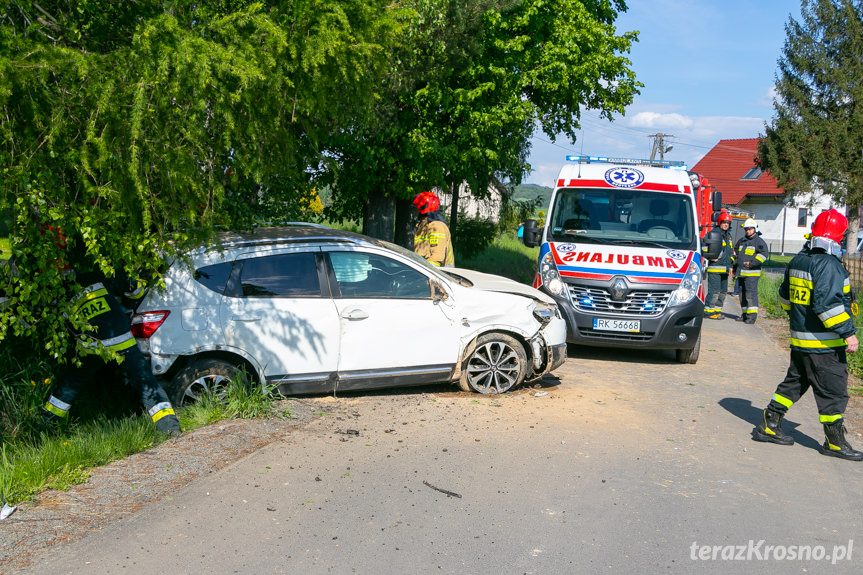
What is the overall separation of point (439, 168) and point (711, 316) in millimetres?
6376

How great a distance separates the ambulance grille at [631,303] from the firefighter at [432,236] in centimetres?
187

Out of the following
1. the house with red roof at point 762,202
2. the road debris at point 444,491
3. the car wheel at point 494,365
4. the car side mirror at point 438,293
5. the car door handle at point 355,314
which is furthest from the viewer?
the house with red roof at point 762,202

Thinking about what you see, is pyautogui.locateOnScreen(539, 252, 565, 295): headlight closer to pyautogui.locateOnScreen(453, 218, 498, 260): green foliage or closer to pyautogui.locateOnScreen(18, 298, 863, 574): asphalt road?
pyautogui.locateOnScreen(18, 298, 863, 574): asphalt road

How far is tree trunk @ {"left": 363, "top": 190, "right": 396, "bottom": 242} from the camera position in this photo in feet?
48.1

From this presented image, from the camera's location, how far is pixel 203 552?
411 cm

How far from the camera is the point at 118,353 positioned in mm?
6012

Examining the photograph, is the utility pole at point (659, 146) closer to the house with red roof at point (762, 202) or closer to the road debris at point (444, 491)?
the house with red roof at point (762, 202)

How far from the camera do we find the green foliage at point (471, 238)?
19.5m

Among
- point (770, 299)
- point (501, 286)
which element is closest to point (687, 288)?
point (501, 286)

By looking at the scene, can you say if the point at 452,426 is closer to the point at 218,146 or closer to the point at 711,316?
the point at 218,146

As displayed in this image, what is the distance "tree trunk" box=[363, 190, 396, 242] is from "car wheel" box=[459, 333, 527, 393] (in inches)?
291

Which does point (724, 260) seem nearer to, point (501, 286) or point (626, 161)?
point (626, 161)

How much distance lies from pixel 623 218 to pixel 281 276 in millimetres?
5297

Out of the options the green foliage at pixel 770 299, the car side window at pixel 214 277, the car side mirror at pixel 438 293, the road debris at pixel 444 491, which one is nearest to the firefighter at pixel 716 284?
the green foliage at pixel 770 299
